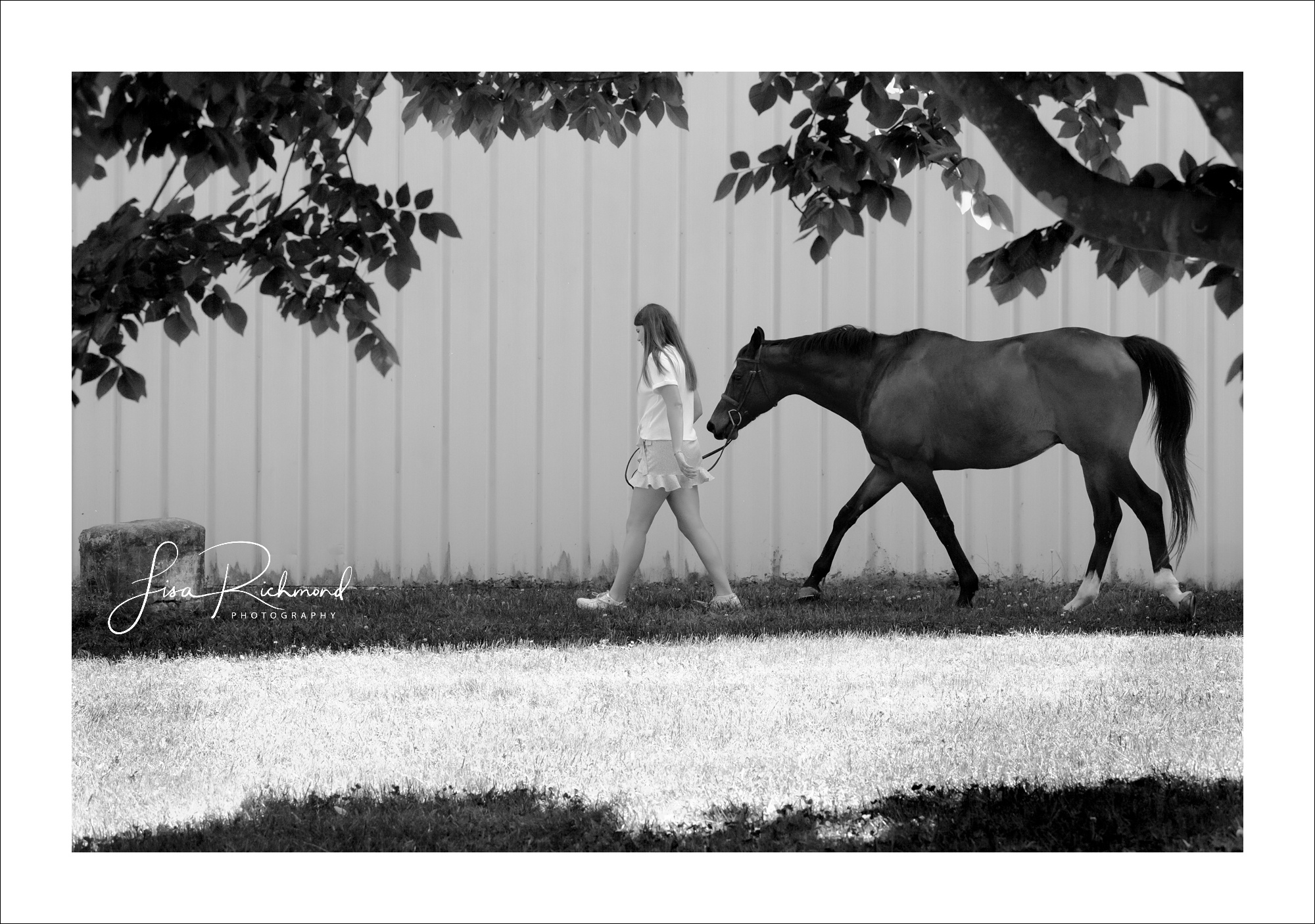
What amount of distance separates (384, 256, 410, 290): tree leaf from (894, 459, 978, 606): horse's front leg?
184cm

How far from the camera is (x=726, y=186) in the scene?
12.6 ft

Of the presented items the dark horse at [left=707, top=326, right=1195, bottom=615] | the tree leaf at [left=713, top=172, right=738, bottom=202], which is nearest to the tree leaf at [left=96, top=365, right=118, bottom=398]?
the dark horse at [left=707, top=326, right=1195, bottom=615]

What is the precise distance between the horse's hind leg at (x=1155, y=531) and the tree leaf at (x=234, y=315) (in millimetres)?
2938

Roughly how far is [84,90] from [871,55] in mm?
2237

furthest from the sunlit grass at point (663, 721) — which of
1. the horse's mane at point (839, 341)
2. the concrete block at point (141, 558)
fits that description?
the horse's mane at point (839, 341)

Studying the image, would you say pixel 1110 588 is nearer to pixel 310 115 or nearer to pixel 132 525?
pixel 310 115

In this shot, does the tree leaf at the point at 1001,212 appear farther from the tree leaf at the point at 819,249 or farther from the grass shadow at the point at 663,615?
the grass shadow at the point at 663,615

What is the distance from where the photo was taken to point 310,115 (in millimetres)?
3346

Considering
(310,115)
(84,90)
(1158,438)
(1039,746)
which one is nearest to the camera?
(84,90)

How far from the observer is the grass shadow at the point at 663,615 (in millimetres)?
3752

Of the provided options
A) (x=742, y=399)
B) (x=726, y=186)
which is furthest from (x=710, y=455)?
(x=726, y=186)

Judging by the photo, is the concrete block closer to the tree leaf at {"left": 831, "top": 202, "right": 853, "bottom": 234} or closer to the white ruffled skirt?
the white ruffled skirt

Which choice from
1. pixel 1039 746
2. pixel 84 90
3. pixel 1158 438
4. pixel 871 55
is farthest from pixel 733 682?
pixel 84 90

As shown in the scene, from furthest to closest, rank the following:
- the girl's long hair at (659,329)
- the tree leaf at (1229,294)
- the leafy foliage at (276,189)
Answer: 1. the girl's long hair at (659,329)
2. the tree leaf at (1229,294)
3. the leafy foliage at (276,189)
